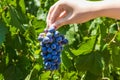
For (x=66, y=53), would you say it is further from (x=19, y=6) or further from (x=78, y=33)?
(x=19, y=6)

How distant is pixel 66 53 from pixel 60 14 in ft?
2.65

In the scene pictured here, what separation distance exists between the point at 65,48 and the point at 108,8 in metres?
0.90

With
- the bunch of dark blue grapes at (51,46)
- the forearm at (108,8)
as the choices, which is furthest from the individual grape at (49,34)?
the forearm at (108,8)

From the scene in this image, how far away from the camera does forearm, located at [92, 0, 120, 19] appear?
1.41 metres

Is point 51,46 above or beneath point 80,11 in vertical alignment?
beneath

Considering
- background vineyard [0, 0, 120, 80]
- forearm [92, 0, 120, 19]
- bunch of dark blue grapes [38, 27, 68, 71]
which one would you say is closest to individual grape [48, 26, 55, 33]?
bunch of dark blue grapes [38, 27, 68, 71]

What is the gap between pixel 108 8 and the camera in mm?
1416

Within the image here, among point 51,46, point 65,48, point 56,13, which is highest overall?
point 56,13

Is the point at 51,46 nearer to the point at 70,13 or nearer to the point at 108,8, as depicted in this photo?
the point at 70,13

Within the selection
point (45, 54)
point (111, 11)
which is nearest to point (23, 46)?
point (45, 54)

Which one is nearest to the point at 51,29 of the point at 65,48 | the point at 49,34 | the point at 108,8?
the point at 49,34

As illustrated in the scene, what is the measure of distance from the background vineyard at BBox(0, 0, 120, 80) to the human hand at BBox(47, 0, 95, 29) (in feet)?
2.15

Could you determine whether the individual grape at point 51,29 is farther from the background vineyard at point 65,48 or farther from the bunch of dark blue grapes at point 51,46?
the background vineyard at point 65,48

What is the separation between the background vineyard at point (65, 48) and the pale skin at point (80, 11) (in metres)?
0.66
